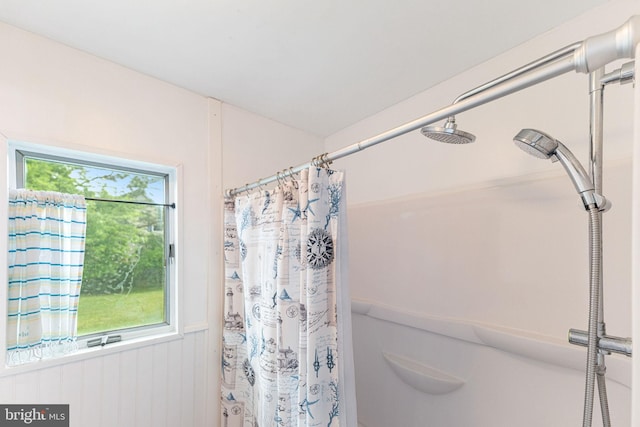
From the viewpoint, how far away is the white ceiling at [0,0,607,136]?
3.45ft

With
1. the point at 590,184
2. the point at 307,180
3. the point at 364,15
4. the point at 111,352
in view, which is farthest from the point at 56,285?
the point at 590,184

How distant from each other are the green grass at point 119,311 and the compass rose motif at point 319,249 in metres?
1.08

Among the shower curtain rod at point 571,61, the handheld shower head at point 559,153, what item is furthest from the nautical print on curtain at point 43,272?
the handheld shower head at point 559,153

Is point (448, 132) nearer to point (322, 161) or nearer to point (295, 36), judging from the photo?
point (322, 161)

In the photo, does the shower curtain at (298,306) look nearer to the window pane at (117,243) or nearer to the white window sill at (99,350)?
the white window sill at (99,350)

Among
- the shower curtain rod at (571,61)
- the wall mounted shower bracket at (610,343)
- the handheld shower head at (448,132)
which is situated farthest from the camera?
the handheld shower head at (448,132)

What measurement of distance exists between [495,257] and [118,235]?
1.89 m

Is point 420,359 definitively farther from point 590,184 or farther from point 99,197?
point 99,197

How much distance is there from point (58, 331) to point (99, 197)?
64 centimetres

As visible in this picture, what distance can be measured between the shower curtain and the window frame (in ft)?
1.37

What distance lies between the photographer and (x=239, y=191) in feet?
5.42

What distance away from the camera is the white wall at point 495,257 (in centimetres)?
102

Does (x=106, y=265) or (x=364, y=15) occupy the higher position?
(x=364, y=15)

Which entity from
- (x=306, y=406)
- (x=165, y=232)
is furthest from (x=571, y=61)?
(x=165, y=232)
